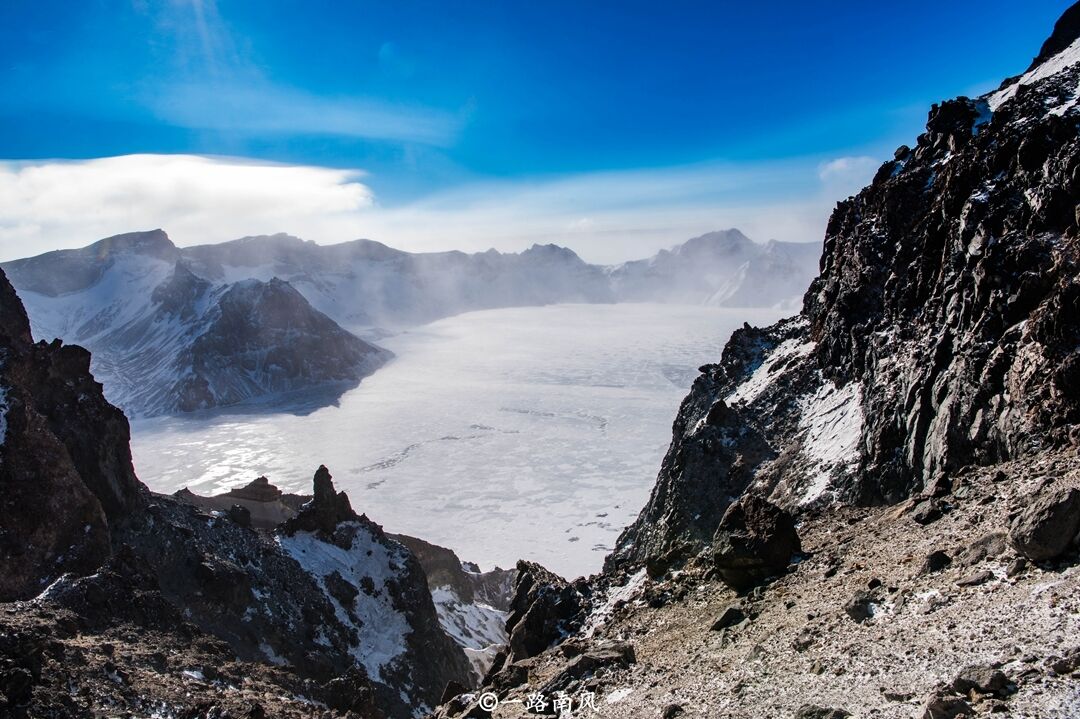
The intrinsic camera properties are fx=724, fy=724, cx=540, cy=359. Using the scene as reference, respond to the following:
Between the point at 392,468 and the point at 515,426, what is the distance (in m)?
39.5

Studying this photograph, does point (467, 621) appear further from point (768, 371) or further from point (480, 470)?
point (480, 470)

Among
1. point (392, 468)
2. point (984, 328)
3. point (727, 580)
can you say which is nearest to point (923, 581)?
point (727, 580)

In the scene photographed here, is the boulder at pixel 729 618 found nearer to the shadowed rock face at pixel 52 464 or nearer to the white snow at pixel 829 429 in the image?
the white snow at pixel 829 429

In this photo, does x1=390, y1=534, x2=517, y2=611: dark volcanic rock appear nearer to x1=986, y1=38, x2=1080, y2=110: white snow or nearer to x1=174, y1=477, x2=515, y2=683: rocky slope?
x1=174, y1=477, x2=515, y2=683: rocky slope

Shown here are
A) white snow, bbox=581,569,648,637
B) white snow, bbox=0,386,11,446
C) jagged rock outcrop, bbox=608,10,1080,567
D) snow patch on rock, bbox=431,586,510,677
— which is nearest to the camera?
jagged rock outcrop, bbox=608,10,1080,567

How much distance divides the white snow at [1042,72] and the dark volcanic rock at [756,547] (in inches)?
1068

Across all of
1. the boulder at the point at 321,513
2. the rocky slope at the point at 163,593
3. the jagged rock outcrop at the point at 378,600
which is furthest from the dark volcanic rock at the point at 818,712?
the boulder at the point at 321,513

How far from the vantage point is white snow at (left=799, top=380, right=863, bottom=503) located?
32.0 m

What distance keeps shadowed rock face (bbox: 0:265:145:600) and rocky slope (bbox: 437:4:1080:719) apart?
24555 mm

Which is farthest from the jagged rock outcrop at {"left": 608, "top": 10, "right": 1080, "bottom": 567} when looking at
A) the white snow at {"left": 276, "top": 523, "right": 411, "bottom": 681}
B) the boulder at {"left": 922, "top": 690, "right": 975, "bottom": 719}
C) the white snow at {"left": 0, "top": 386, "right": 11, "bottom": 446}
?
the white snow at {"left": 0, "top": 386, "right": 11, "bottom": 446}

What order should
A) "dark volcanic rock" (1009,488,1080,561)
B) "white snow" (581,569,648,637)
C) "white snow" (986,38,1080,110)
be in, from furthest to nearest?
"white snow" (986,38,1080,110) → "white snow" (581,569,648,637) → "dark volcanic rock" (1009,488,1080,561)

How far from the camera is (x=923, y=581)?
→ 17344mm

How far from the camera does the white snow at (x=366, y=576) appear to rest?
49844mm

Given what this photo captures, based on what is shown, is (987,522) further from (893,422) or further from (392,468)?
(392,468)
